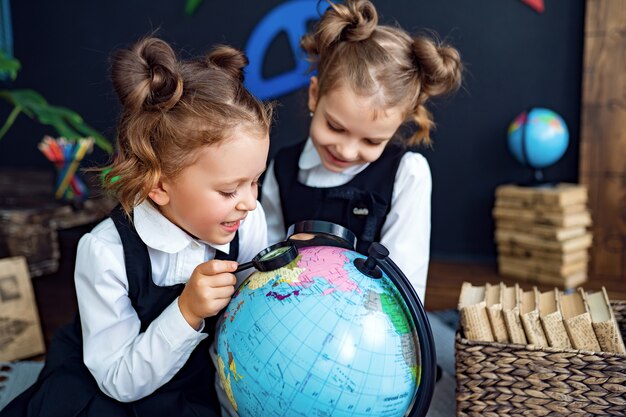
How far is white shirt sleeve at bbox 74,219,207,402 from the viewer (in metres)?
1.31

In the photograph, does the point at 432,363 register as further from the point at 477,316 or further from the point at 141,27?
the point at 141,27

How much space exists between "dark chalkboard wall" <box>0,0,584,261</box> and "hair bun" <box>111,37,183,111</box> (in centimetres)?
163

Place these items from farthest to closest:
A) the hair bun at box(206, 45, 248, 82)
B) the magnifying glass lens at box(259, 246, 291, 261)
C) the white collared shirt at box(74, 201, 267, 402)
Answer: the hair bun at box(206, 45, 248, 82) → the white collared shirt at box(74, 201, 267, 402) → the magnifying glass lens at box(259, 246, 291, 261)

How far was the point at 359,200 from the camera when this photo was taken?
1.84 meters

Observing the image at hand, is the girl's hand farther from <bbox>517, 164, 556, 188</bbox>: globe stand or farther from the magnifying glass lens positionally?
<bbox>517, 164, 556, 188</bbox>: globe stand

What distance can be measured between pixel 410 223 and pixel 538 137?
1560 millimetres

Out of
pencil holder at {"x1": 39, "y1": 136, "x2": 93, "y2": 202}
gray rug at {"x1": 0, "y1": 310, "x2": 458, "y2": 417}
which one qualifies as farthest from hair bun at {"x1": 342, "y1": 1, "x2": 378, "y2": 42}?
pencil holder at {"x1": 39, "y1": 136, "x2": 93, "y2": 202}

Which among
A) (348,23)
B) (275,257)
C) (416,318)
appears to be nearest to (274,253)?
(275,257)

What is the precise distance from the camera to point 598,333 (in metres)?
→ 1.45

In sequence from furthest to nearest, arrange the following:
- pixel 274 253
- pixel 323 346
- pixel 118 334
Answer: pixel 118 334 → pixel 274 253 → pixel 323 346

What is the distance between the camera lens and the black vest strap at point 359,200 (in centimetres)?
182

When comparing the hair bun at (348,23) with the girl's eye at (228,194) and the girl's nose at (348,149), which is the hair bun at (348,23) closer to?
the girl's nose at (348,149)

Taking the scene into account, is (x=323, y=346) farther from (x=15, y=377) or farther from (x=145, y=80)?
(x=15, y=377)

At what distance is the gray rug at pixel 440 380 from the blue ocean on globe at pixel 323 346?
677 millimetres
